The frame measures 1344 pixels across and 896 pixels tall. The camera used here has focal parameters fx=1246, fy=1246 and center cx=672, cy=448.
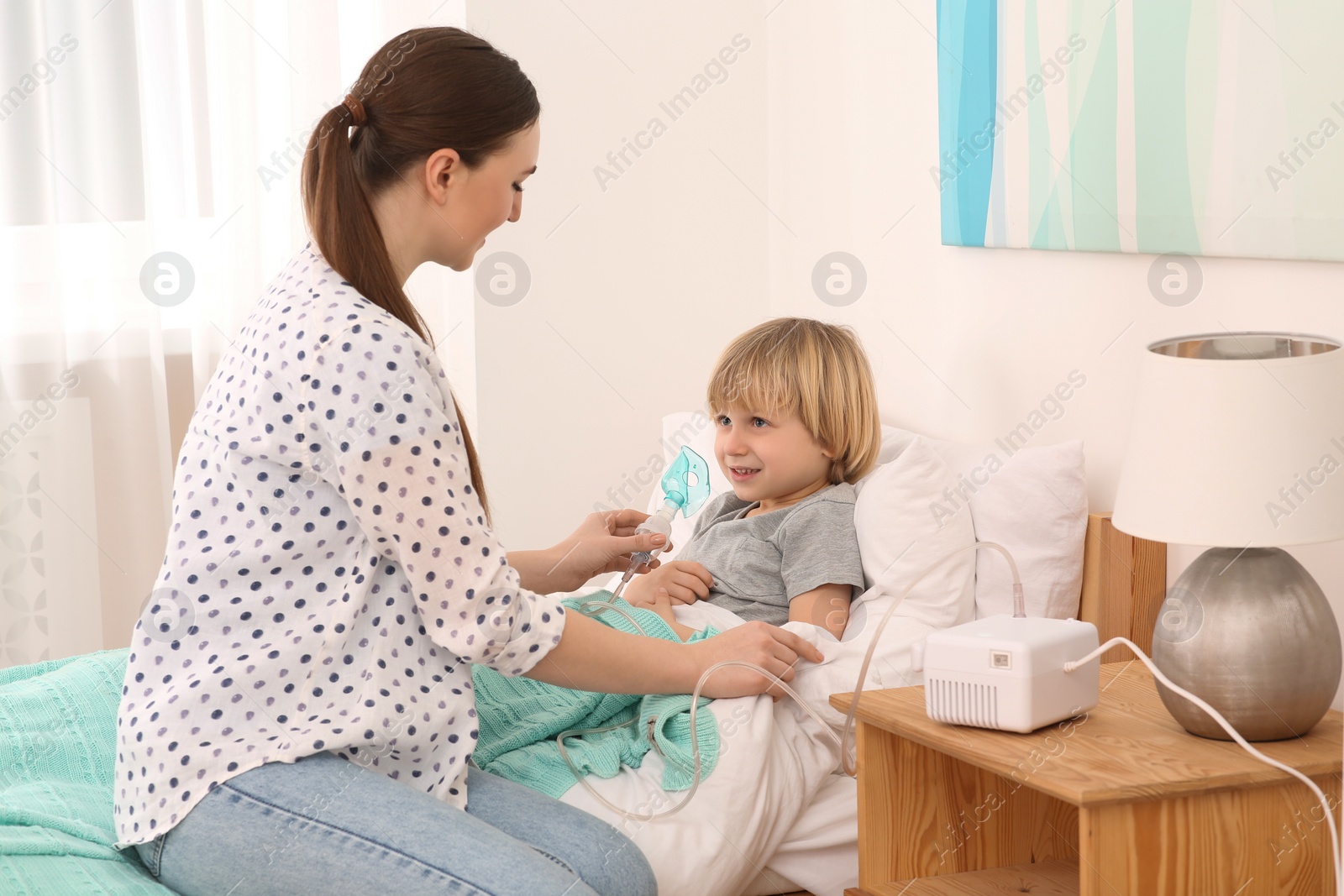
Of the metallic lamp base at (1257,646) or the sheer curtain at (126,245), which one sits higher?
the sheer curtain at (126,245)

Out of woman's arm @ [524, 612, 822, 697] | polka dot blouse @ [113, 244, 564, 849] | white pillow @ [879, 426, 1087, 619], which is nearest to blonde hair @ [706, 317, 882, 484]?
white pillow @ [879, 426, 1087, 619]

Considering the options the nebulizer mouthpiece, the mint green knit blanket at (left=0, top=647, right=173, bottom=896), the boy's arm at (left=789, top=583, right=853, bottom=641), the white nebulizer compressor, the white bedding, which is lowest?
the white bedding

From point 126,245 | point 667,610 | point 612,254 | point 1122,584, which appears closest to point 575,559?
point 667,610

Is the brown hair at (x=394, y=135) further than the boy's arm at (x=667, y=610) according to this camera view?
No

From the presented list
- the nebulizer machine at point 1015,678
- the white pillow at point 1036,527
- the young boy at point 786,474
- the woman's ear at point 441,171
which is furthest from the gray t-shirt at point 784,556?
the woman's ear at point 441,171

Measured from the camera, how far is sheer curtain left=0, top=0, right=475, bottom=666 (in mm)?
2557

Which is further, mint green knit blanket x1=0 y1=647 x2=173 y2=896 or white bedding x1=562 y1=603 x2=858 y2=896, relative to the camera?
white bedding x1=562 y1=603 x2=858 y2=896

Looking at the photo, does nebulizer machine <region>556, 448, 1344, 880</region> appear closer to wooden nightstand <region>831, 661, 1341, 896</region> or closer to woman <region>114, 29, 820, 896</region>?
wooden nightstand <region>831, 661, 1341, 896</region>

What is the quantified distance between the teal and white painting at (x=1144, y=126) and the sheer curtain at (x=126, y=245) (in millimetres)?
1171

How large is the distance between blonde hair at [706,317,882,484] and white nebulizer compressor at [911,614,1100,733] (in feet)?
1.86

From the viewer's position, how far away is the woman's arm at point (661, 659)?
4.24 feet

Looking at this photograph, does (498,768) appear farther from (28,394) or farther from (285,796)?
(28,394)

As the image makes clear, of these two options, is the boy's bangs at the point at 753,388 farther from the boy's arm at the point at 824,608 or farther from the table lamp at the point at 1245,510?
the table lamp at the point at 1245,510

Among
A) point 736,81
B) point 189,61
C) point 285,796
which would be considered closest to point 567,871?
point 285,796
